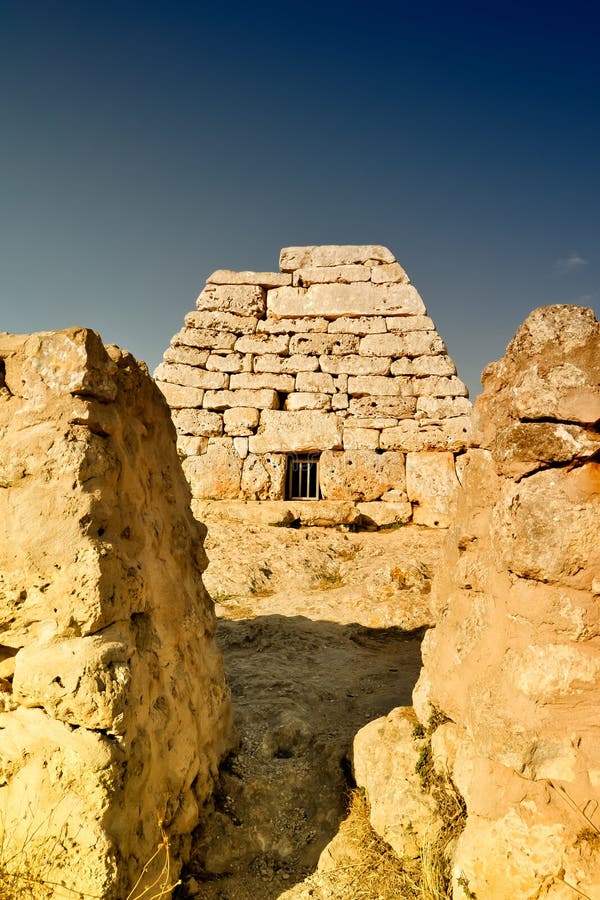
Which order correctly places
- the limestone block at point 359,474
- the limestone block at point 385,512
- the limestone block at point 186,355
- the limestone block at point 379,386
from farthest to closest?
the limestone block at point 186,355, the limestone block at point 379,386, the limestone block at point 359,474, the limestone block at point 385,512

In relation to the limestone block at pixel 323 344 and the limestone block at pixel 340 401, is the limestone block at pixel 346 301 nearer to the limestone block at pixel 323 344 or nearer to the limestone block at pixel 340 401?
the limestone block at pixel 323 344

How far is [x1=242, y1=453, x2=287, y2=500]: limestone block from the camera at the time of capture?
8922mm

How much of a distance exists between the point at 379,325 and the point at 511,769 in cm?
779

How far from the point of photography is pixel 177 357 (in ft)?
30.9

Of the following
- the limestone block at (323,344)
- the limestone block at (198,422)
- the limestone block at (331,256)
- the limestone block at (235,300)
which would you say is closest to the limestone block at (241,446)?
the limestone block at (198,422)

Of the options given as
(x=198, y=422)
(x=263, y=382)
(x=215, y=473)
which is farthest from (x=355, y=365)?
(x=215, y=473)

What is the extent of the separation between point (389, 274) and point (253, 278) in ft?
7.15

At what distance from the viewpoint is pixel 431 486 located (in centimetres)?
880

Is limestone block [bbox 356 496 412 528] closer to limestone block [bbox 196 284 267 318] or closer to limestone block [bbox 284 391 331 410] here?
limestone block [bbox 284 391 331 410]

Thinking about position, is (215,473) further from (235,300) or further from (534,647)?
(534,647)

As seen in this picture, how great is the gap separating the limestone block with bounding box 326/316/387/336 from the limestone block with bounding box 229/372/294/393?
106 cm

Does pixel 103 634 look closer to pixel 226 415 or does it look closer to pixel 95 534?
pixel 95 534

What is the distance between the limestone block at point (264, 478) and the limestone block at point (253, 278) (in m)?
2.91

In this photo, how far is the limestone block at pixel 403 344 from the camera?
9266 mm
